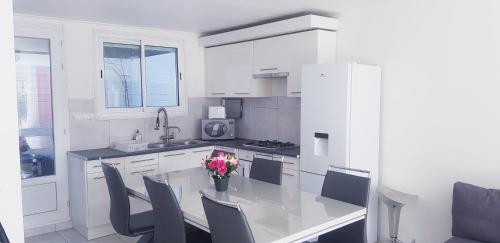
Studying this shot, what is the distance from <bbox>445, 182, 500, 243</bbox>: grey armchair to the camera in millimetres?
2689

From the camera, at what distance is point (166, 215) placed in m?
2.47

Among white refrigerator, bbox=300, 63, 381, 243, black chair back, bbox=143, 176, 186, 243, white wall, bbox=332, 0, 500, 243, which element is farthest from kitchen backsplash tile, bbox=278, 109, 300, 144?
black chair back, bbox=143, 176, 186, 243

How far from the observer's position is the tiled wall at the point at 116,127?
4.37m

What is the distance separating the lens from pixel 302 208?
95.7 inches

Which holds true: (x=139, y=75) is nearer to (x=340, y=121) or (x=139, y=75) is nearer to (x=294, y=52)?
(x=294, y=52)

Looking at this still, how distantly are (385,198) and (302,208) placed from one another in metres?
1.34

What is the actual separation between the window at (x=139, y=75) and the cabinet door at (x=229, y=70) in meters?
0.42

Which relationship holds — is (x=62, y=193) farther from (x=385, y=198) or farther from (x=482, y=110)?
(x=482, y=110)

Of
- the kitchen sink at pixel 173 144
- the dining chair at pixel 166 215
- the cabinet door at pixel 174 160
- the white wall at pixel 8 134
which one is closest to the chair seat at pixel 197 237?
the dining chair at pixel 166 215

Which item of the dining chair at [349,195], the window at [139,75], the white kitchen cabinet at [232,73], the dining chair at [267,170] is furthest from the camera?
the white kitchen cabinet at [232,73]

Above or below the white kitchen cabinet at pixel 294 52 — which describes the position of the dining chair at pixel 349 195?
below

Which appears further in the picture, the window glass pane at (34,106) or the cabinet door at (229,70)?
the cabinet door at (229,70)

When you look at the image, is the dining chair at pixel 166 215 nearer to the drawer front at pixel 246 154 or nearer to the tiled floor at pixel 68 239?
the tiled floor at pixel 68 239

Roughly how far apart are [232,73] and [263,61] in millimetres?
599
